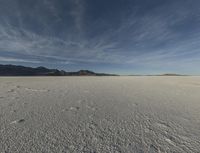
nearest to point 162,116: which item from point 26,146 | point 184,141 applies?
point 184,141

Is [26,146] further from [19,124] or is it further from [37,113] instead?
[37,113]

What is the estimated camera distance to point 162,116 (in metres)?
3.21

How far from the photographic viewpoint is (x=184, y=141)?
2043 millimetres

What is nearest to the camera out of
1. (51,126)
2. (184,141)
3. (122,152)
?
(122,152)

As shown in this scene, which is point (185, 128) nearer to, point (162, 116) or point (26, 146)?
point (162, 116)

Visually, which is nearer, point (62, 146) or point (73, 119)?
point (62, 146)

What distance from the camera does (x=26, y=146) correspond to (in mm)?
1818

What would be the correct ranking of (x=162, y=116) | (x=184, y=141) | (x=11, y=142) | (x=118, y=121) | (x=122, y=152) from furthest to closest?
1. (x=162, y=116)
2. (x=118, y=121)
3. (x=184, y=141)
4. (x=11, y=142)
5. (x=122, y=152)

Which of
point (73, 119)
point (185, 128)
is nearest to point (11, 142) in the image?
point (73, 119)

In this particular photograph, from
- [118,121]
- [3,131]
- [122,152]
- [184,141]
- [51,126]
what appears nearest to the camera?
[122,152]

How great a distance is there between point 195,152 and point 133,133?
909 mm

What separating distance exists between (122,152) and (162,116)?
1956 millimetres

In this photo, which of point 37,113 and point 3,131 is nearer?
point 3,131

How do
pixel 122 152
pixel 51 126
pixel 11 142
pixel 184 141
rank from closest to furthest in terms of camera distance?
pixel 122 152
pixel 11 142
pixel 184 141
pixel 51 126
